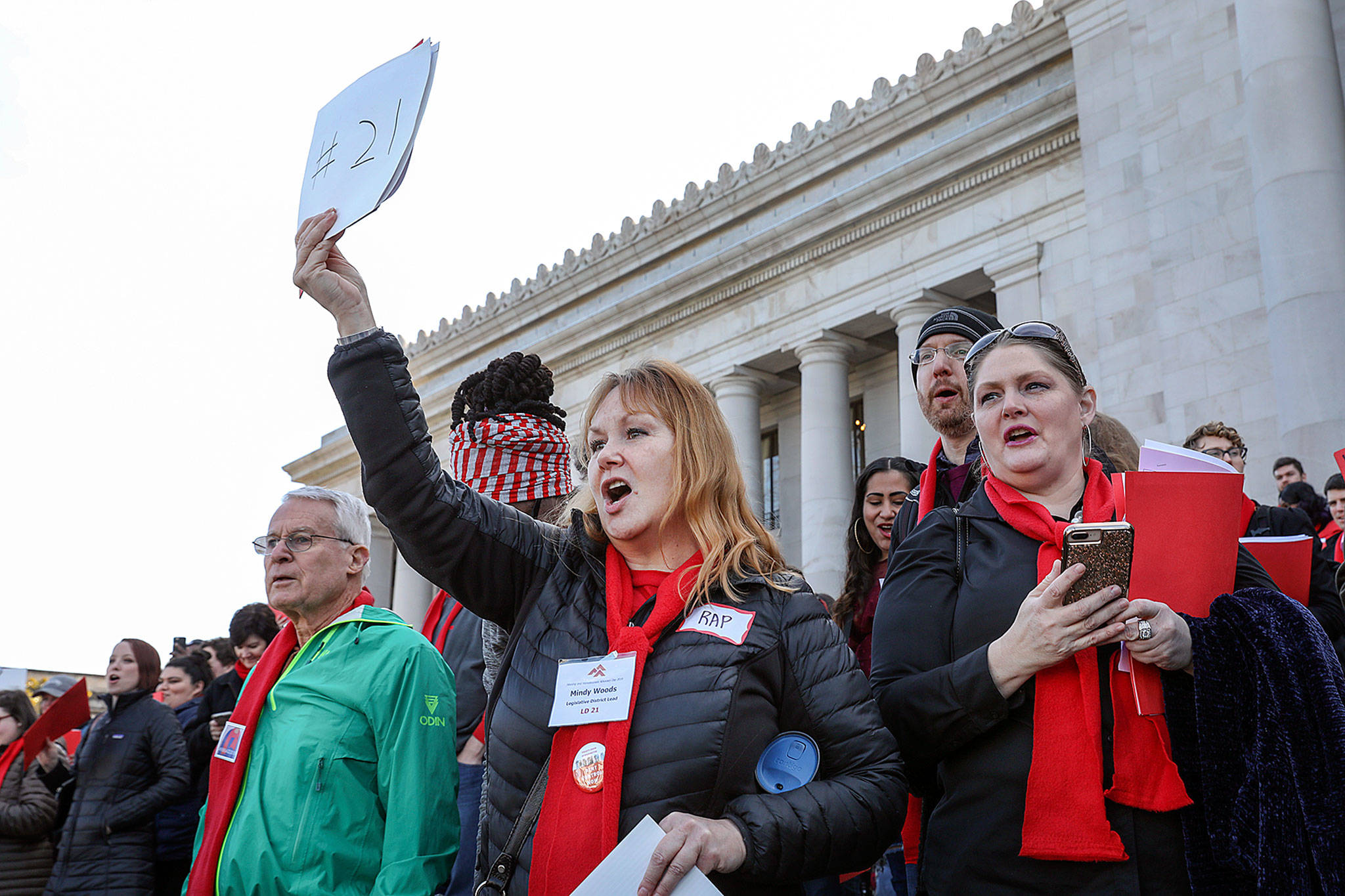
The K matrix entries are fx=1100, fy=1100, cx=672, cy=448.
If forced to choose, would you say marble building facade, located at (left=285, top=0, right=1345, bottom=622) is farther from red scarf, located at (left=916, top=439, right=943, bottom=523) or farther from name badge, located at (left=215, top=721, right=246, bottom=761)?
name badge, located at (left=215, top=721, right=246, bottom=761)

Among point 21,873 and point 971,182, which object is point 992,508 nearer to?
point 21,873

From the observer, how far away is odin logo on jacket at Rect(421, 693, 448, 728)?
369 centimetres

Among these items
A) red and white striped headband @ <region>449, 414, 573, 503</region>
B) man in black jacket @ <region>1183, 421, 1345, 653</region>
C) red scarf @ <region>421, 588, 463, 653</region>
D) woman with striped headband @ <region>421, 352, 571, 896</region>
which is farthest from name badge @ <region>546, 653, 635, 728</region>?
man in black jacket @ <region>1183, 421, 1345, 653</region>

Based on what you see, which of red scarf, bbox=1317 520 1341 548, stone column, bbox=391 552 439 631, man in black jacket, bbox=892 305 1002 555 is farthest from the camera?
stone column, bbox=391 552 439 631

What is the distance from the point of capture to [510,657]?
280 centimetres

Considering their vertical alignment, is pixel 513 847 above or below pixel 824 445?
below

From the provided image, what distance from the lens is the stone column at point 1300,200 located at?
37.2 feet

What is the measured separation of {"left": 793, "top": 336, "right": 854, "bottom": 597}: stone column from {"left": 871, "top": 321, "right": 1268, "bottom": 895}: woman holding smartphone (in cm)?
1628

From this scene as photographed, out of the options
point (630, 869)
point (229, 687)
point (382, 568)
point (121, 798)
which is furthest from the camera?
point (382, 568)

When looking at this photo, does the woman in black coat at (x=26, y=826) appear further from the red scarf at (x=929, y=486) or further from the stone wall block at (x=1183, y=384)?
the stone wall block at (x=1183, y=384)

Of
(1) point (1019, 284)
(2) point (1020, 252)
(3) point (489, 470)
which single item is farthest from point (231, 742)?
(2) point (1020, 252)

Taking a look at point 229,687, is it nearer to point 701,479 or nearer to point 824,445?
point 701,479

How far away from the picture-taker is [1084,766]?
8.25ft

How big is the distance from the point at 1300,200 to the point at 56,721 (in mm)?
12641
